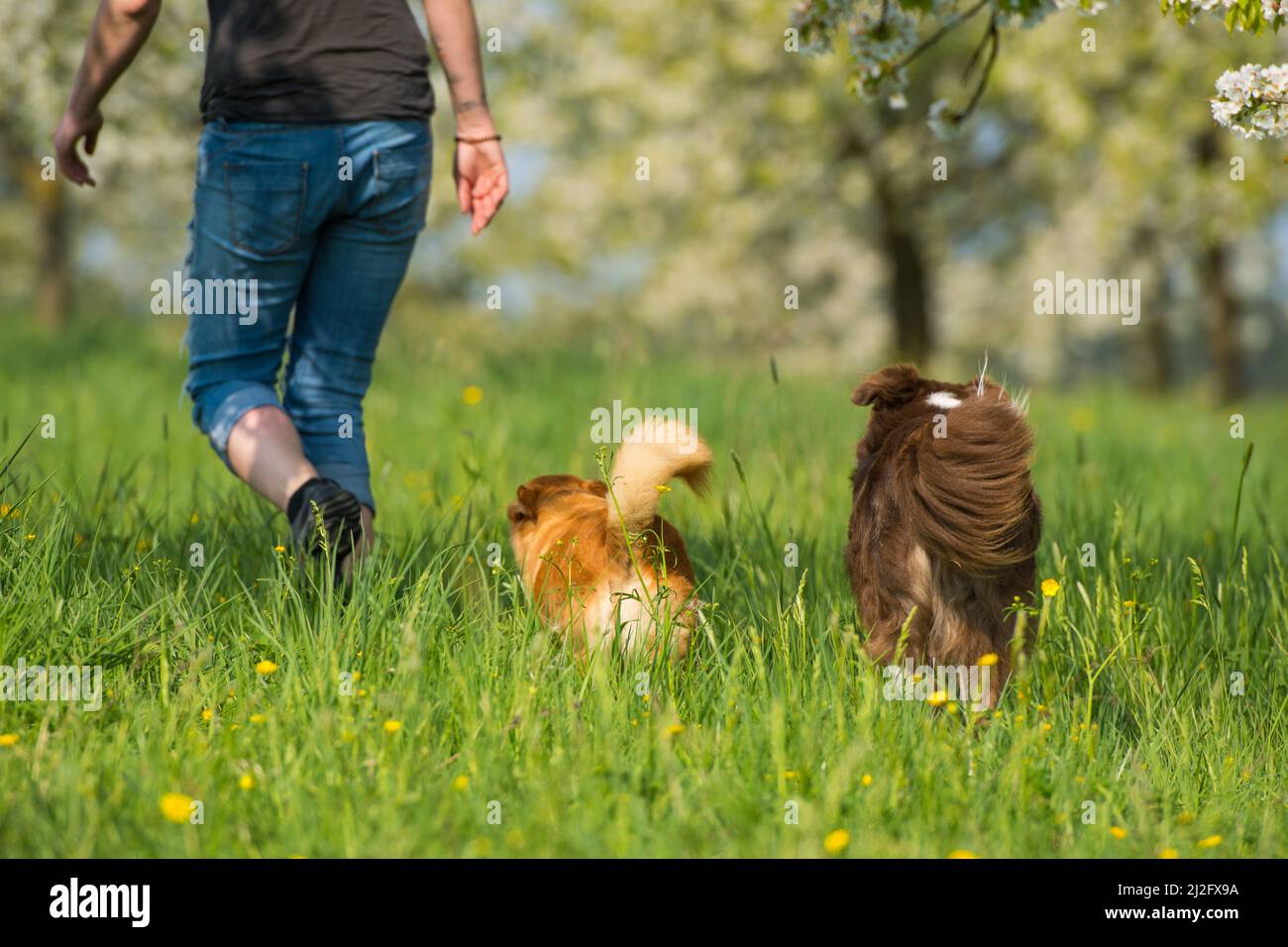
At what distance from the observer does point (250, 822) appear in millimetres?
2494

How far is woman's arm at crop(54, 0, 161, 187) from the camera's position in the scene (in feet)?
12.2

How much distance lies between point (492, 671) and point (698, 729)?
0.53 metres

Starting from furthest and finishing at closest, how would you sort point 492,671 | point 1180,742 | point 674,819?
point 1180,742
point 492,671
point 674,819

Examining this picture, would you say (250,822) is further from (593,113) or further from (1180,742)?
(593,113)

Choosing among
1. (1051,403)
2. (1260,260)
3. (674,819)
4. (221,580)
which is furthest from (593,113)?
(674,819)

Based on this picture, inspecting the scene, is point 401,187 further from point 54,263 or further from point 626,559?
point 54,263

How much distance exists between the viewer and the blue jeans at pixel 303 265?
3.65 metres

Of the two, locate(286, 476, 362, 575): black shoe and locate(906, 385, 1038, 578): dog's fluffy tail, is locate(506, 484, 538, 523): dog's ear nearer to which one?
locate(286, 476, 362, 575): black shoe

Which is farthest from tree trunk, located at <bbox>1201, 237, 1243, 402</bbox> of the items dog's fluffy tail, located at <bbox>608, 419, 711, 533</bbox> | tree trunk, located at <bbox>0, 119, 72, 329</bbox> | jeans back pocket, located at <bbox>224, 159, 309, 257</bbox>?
jeans back pocket, located at <bbox>224, 159, 309, 257</bbox>

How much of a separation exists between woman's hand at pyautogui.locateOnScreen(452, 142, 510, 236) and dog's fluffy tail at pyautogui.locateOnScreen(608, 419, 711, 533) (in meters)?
0.98

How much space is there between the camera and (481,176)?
3936mm

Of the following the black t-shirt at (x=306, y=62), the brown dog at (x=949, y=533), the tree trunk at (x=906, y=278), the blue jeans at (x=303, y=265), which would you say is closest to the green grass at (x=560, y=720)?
the brown dog at (x=949, y=533)

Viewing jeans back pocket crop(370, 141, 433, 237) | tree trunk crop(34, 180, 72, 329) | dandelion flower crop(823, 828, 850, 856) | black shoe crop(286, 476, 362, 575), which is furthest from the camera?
tree trunk crop(34, 180, 72, 329)
